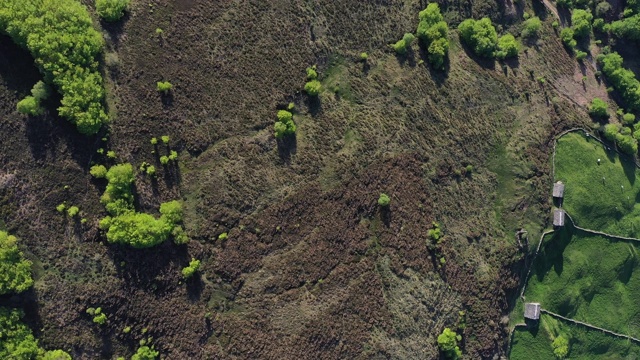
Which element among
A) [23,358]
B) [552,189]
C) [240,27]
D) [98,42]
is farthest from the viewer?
[552,189]

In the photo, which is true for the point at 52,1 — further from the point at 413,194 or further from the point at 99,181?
the point at 413,194

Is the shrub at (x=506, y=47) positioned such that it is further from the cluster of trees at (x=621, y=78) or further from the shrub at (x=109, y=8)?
the shrub at (x=109, y=8)

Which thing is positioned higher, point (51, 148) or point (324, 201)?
point (51, 148)

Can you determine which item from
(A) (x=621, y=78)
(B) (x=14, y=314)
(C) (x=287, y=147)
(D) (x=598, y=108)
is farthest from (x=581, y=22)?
(B) (x=14, y=314)

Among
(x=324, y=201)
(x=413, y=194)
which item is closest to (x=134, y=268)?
(x=324, y=201)

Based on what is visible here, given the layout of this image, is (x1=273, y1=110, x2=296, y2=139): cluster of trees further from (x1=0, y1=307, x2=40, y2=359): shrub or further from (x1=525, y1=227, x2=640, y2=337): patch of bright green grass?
(x1=525, y1=227, x2=640, y2=337): patch of bright green grass

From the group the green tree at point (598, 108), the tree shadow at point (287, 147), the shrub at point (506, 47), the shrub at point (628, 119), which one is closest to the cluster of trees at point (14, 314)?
the tree shadow at point (287, 147)

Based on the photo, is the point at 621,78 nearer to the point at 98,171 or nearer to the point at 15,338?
the point at 98,171
